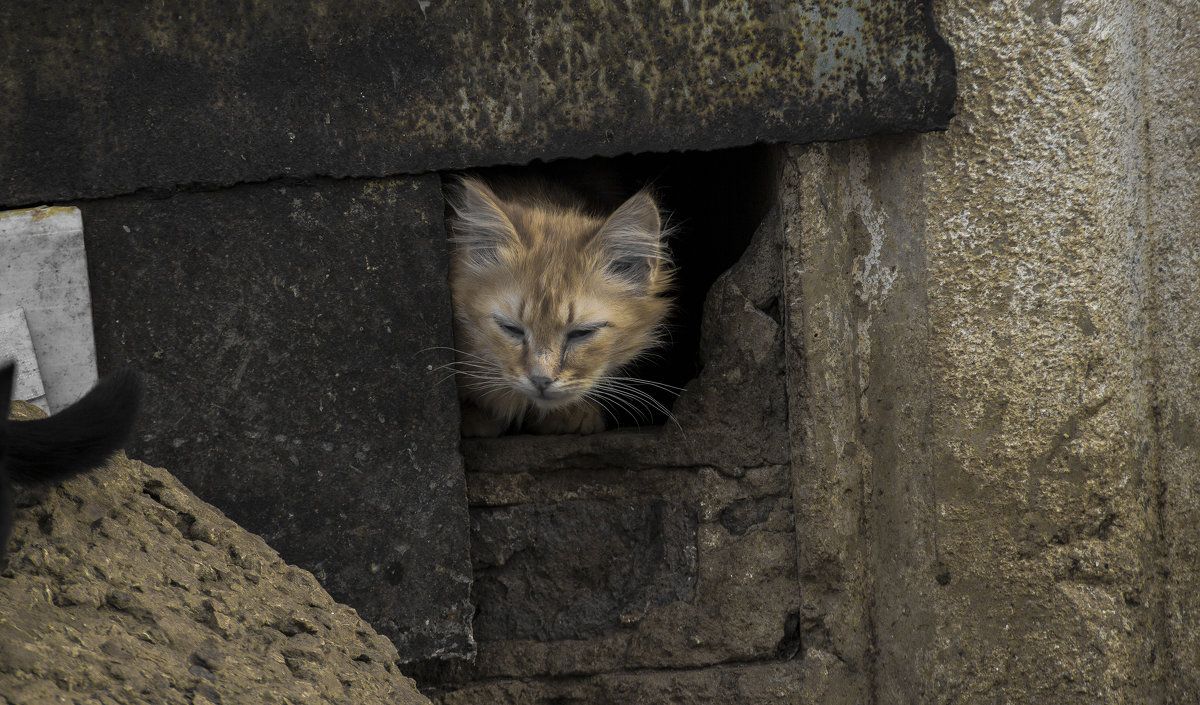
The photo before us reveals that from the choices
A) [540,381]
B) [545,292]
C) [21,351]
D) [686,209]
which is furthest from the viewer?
[686,209]

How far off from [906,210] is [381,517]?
1648 millimetres

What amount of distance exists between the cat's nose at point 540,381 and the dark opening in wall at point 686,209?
0.40 m

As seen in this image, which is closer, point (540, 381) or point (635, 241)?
point (540, 381)

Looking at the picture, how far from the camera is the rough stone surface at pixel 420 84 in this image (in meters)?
2.41

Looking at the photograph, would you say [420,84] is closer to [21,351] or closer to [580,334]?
[580,334]

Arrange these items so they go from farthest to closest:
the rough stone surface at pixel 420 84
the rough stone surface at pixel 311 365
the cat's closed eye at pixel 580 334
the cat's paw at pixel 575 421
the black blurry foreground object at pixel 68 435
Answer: the cat's paw at pixel 575 421
the cat's closed eye at pixel 580 334
the rough stone surface at pixel 311 365
the rough stone surface at pixel 420 84
the black blurry foreground object at pixel 68 435

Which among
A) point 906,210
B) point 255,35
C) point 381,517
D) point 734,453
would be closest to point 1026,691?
point 734,453

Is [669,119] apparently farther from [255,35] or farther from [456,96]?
[255,35]

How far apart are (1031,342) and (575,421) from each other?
139cm

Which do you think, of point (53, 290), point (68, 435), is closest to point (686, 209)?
point (53, 290)

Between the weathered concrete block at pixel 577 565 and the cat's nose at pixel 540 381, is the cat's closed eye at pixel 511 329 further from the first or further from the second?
the weathered concrete block at pixel 577 565

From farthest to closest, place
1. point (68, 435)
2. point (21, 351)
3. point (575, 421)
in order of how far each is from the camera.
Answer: point (575, 421) → point (21, 351) → point (68, 435)

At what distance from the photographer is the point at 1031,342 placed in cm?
264

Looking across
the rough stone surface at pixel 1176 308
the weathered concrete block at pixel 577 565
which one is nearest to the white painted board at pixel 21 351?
the weathered concrete block at pixel 577 565
